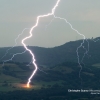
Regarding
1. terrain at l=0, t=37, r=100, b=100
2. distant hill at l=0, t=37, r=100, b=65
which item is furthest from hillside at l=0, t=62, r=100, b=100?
distant hill at l=0, t=37, r=100, b=65

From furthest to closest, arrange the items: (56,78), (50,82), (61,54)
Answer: (61,54), (56,78), (50,82)

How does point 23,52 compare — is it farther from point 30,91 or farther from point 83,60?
point 30,91

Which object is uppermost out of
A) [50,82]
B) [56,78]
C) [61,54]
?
[61,54]

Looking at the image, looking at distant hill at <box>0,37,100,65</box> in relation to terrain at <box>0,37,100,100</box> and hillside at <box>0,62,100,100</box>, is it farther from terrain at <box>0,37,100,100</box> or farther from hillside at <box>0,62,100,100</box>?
hillside at <box>0,62,100,100</box>

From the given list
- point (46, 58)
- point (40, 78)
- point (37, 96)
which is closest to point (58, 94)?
point (37, 96)

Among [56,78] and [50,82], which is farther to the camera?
[56,78]

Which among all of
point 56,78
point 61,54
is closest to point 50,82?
point 56,78

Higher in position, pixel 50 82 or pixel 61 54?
pixel 61 54

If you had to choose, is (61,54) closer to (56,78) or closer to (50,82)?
(56,78)
